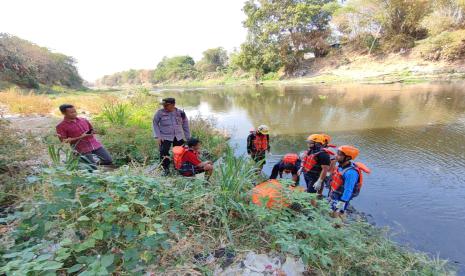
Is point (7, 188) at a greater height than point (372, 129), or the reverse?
point (7, 188)

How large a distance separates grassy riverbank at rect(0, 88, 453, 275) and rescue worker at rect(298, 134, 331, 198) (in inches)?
33.8

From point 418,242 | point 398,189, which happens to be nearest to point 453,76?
point 398,189

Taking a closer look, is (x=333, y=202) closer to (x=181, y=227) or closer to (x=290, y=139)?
(x=181, y=227)

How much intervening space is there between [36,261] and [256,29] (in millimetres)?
42018

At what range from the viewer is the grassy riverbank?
5.80ft

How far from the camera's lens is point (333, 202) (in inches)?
153

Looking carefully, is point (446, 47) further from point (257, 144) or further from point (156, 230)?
point (156, 230)

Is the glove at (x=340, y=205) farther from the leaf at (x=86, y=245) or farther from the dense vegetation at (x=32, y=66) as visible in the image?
the dense vegetation at (x=32, y=66)

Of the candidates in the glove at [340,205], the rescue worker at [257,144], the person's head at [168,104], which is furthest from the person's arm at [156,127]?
the glove at [340,205]

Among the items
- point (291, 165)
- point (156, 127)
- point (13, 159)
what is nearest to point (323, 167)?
point (291, 165)

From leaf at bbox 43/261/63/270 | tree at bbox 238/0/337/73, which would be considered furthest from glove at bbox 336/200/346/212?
tree at bbox 238/0/337/73

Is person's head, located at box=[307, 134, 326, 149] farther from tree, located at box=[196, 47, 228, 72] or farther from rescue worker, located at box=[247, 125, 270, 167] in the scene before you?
tree, located at box=[196, 47, 228, 72]

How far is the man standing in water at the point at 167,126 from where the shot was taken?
500 centimetres

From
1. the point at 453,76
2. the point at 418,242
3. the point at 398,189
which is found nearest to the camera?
the point at 418,242
